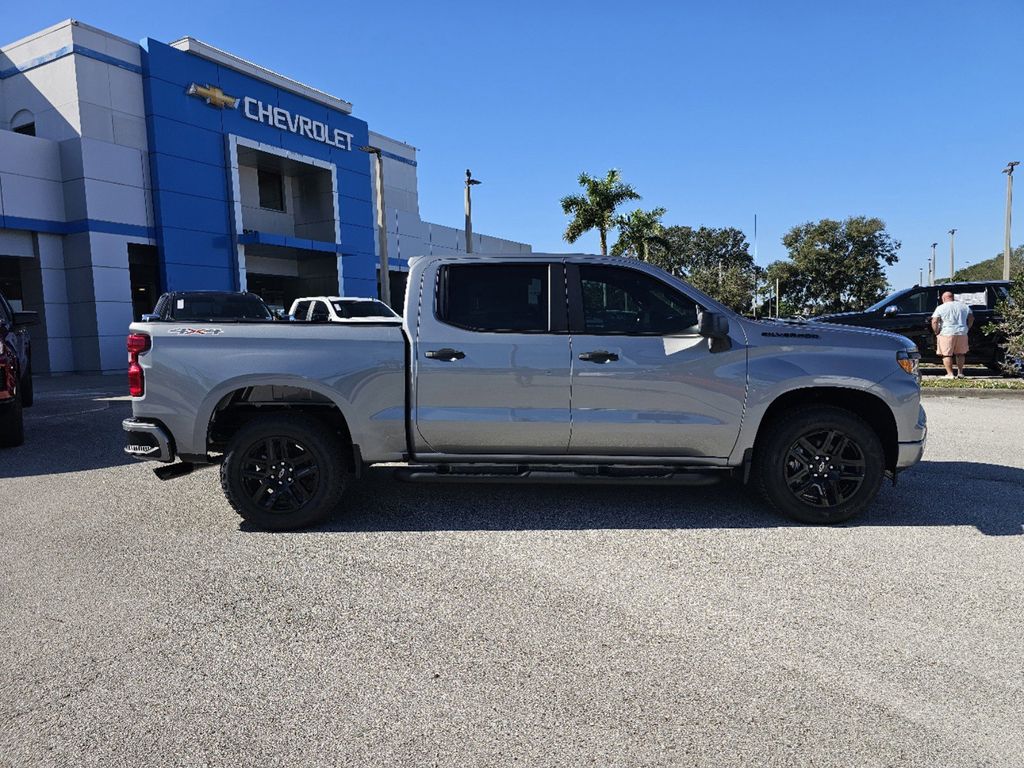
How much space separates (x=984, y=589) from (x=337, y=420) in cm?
413

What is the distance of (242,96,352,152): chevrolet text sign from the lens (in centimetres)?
2453

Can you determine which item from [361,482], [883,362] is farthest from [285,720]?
[883,362]

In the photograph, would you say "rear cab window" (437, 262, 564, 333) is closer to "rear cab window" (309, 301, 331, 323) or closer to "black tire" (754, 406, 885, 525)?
"black tire" (754, 406, 885, 525)

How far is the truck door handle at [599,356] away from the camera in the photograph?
15.3ft

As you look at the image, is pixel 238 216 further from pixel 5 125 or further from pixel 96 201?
pixel 5 125

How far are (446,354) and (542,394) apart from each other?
2.34ft

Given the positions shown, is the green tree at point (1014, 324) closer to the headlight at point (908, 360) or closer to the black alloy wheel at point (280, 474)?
the headlight at point (908, 360)

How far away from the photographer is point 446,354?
15.5ft

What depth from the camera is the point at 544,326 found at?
479cm

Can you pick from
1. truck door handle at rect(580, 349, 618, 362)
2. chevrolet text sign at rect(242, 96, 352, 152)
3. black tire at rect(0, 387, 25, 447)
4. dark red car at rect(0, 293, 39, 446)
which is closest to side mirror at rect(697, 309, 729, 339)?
truck door handle at rect(580, 349, 618, 362)

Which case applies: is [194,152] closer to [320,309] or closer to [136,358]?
[320,309]

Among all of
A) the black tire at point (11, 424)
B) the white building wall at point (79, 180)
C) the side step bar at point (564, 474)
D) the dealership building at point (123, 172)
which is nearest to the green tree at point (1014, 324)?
the side step bar at point (564, 474)

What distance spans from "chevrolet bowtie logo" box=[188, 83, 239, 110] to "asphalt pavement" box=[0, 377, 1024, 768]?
20.8m

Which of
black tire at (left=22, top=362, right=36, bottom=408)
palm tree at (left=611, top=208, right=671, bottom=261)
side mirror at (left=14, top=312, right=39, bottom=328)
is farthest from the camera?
palm tree at (left=611, top=208, right=671, bottom=261)
